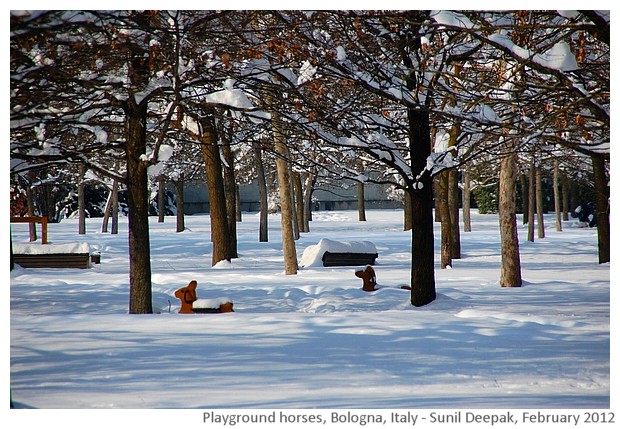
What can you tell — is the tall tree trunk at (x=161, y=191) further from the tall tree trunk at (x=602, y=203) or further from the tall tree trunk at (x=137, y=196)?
the tall tree trunk at (x=137, y=196)

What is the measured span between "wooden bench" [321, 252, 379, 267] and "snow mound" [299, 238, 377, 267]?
3.2 inches

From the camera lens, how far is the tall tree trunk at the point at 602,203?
1823cm

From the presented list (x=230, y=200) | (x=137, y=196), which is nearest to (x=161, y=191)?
(x=230, y=200)

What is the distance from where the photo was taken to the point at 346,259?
20.2m

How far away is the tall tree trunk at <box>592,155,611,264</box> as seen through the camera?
18.2 meters

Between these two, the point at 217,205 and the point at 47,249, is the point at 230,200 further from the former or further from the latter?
the point at 47,249

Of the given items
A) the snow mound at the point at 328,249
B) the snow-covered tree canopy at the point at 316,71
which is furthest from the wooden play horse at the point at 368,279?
the snow mound at the point at 328,249

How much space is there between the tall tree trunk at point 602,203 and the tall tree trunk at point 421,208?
7.85m

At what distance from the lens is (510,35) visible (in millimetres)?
8922

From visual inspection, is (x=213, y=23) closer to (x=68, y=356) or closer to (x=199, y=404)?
(x=68, y=356)

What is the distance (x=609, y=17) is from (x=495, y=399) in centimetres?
374

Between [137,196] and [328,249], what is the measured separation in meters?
10.4
